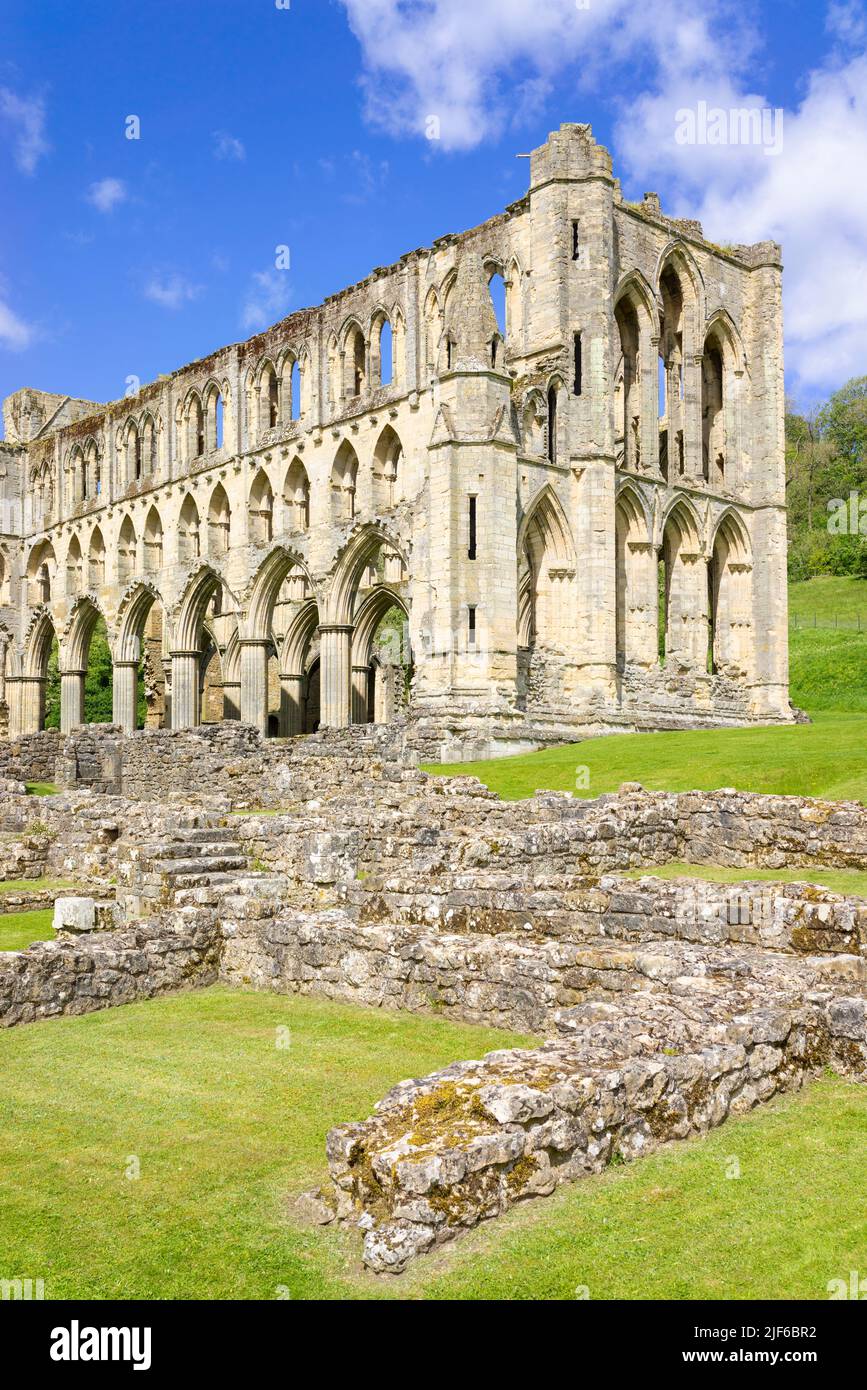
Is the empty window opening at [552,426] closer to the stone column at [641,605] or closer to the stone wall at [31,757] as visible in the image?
the stone column at [641,605]

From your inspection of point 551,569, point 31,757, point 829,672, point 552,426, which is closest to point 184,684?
point 31,757

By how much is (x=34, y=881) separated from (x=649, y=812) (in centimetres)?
966

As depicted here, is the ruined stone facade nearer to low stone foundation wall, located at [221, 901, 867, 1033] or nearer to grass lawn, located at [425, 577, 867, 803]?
grass lawn, located at [425, 577, 867, 803]

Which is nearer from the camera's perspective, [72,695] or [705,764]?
[705,764]

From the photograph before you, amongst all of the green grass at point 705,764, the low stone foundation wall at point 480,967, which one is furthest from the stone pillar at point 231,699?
the low stone foundation wall at point 480,967

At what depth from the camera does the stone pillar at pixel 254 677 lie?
44906 millimetres

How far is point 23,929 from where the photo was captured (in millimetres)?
14445

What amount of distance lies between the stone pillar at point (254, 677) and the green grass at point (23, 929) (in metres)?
28.8

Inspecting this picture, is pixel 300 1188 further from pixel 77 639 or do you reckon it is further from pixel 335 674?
pixel 77 639

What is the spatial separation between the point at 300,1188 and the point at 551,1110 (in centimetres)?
140

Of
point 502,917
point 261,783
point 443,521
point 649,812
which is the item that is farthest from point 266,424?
point 502,917

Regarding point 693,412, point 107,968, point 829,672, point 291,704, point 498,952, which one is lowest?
point 107,968

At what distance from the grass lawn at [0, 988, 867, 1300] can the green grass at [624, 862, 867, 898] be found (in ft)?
19.3
